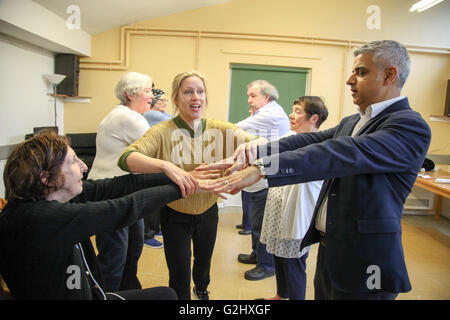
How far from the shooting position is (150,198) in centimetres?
116

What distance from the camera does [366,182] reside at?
108 centimetres

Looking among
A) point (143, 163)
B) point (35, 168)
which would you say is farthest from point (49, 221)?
point (143, 163)

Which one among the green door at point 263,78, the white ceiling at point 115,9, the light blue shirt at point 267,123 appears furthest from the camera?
the green door at point 263,78

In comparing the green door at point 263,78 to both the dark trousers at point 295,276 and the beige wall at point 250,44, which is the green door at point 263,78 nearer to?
the beige wall at point 250,44

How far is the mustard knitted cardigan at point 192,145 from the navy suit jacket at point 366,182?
22.2 inches

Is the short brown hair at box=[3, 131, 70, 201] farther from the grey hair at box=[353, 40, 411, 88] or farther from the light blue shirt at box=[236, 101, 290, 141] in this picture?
the light blue shirt at box=[236, 101, 290, 141]

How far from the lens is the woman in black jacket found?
0.94m

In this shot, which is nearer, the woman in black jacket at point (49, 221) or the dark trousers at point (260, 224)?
the woman in black jacket at point (49, 221)

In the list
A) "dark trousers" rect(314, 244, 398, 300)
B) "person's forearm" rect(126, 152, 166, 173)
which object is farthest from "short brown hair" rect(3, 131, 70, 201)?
"dark trousers" rect(314, 244, 398, 300)

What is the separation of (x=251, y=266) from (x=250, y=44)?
3.20 m

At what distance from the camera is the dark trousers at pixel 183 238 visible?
1.61 m

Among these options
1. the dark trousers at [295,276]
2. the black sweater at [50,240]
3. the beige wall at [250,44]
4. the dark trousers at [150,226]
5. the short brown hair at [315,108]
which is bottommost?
the dark trousers at [150,226]

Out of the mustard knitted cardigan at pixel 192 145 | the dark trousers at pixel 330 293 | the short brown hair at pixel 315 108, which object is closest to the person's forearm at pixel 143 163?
the mustard knitted cardigan at pixel 192 145

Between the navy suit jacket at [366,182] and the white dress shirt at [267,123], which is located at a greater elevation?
the white dress shirt at [267,123]
